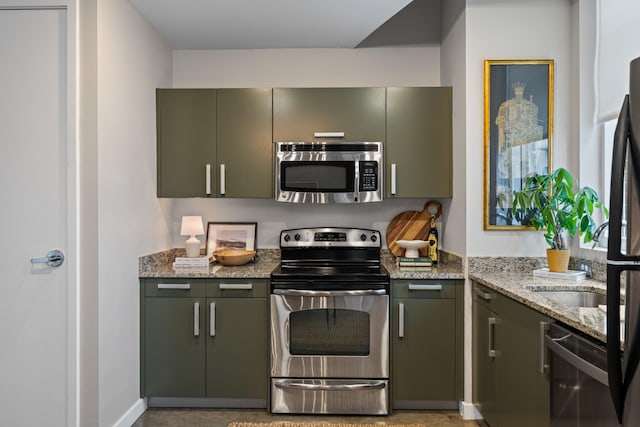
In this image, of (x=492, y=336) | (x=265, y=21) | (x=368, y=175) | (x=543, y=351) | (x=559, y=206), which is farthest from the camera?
(x=368, y=175)

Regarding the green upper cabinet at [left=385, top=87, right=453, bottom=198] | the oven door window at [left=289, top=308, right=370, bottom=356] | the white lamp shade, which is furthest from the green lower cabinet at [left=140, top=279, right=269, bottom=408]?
the green upper cabinet at [left=385, top=87, right=453, bottom=198]

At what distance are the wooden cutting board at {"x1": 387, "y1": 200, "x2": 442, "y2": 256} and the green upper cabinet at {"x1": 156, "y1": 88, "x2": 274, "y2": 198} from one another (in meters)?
0.98

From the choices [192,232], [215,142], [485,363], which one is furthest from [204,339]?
[485,363]

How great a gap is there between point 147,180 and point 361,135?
1484 mm

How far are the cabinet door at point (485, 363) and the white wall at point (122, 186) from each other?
206 centimetres

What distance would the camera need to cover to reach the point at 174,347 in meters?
2.82

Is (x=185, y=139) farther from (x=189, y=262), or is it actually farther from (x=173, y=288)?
(x=173, y=288)

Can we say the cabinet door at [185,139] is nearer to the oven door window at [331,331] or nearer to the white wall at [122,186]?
the white wall at [122,186]

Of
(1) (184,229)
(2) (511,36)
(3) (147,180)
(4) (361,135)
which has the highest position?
(2) (511,36)

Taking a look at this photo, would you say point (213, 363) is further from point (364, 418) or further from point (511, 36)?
point (511, 36)

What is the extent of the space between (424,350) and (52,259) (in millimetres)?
2160

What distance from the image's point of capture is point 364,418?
8.98 ft

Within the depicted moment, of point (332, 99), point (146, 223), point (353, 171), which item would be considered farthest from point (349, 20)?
point (146, 223)

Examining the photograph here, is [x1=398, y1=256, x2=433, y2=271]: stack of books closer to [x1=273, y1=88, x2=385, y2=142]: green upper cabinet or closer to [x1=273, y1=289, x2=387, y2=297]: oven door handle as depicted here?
[x1=273, y1=289, x2=387, y2=297]: oven door handle
